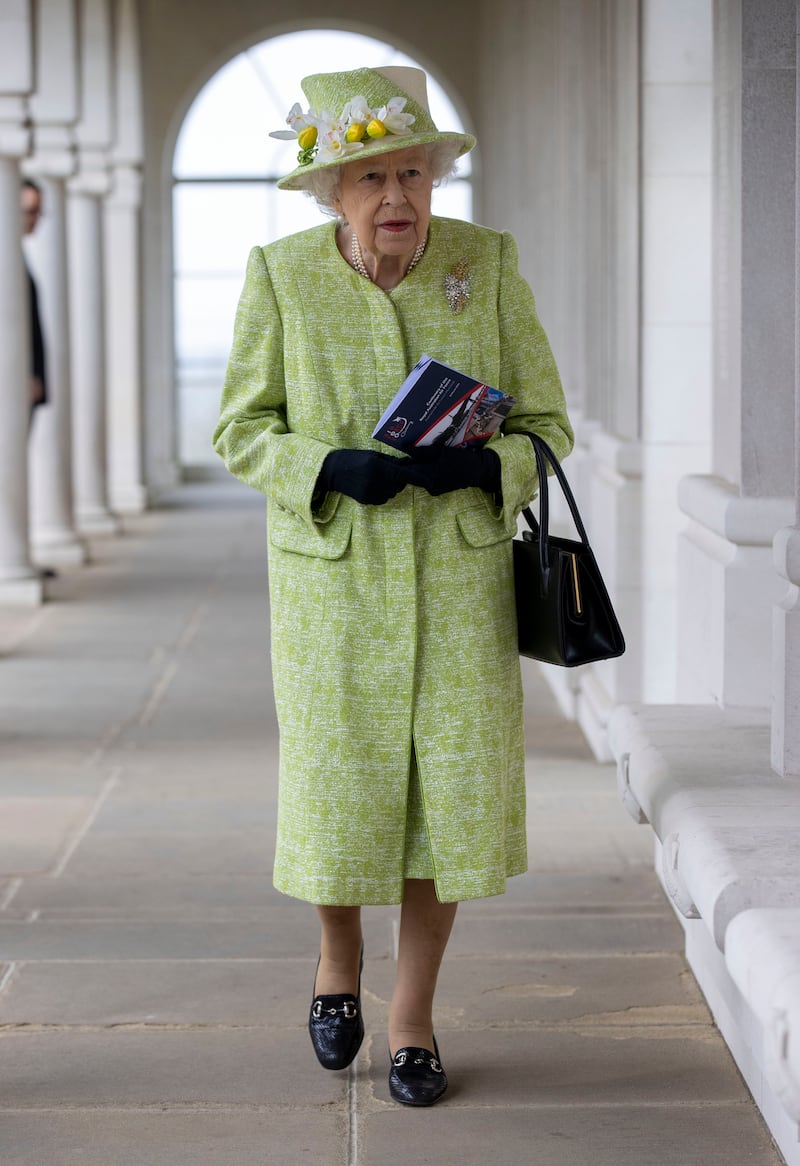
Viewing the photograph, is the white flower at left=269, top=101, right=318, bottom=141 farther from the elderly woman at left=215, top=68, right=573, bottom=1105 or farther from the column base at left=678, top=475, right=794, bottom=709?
the column base at left=678, top=475, right=794, bottom=709

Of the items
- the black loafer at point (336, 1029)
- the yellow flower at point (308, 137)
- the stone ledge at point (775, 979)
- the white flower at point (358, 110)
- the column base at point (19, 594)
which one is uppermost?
the white flower at point (358, 110)

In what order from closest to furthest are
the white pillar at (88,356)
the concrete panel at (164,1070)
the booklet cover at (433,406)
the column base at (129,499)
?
the booklet cover at (433,406), the concrete panel at (164,1070), the white pillar at (88,356), the column base at (129,499)

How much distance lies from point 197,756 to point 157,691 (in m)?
1.23

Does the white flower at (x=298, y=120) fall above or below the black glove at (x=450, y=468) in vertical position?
above

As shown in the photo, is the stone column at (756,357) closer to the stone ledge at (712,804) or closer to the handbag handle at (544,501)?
the stone ledge at (712,804)

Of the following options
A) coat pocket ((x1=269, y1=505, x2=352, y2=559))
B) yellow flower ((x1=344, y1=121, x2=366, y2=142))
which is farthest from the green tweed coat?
yellow flower ((x1=344, y1=121, x2=366, y2=142))

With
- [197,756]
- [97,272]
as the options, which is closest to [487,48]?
[97,272]

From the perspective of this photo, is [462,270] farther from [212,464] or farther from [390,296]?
[212,464]

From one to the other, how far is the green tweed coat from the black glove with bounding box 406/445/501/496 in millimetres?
46

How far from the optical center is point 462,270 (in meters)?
3.05

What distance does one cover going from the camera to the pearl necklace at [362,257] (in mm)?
3047

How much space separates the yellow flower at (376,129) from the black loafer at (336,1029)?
156 cm

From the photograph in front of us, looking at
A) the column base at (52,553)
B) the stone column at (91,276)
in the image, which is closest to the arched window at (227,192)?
the stone column at (91,276)

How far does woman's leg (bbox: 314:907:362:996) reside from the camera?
3.21 meters
